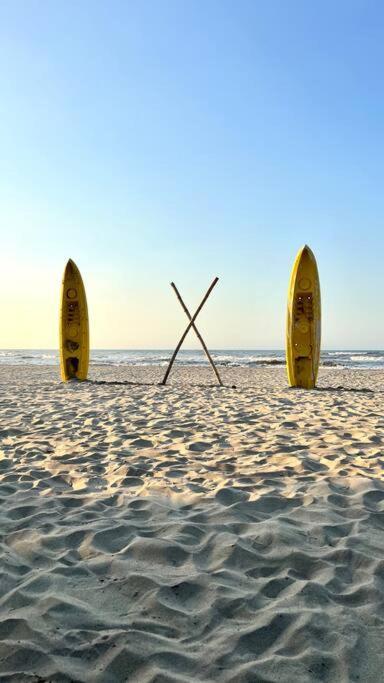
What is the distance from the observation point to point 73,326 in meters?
13.7

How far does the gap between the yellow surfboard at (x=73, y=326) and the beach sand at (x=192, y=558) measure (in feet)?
26.6

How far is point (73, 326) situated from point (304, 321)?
6083 mm

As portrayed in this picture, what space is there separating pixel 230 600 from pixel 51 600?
0.81 metres

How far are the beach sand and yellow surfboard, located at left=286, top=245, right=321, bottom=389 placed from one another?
650 cm

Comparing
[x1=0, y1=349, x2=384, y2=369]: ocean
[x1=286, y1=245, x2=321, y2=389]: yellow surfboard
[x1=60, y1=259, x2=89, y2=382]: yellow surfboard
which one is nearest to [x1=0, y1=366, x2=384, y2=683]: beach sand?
[x1=286, y1=245, x2=321, y2=389]: yellow surfboard

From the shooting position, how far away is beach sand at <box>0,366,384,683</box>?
6.37 ft

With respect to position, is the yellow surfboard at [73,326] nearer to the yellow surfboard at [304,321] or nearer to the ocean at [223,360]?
the yellow surfboard at [304,321]

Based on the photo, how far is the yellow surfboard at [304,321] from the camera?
12.0m

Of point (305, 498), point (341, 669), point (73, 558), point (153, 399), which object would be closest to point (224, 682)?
point (341, 669)

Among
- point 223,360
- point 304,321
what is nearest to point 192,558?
point 304,321

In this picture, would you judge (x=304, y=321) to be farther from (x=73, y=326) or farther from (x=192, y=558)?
(x=192, y=558)

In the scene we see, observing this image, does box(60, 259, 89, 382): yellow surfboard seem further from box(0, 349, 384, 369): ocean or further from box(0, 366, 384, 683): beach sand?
box(0, 349, 384, 369): ocean

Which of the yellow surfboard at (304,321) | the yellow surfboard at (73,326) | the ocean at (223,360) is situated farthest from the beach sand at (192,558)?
the ocean at (223,360)

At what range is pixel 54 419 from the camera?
22.4ft
